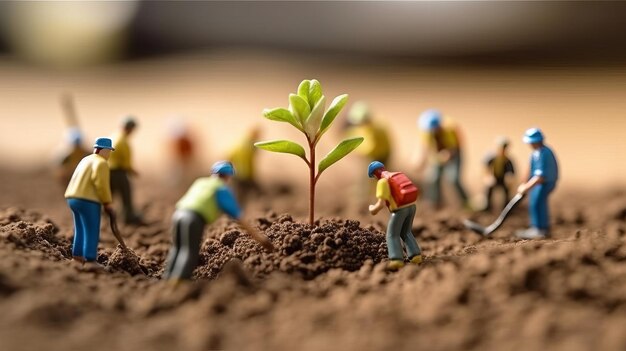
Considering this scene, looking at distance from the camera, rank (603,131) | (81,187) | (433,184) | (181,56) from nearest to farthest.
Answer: (81,187) < (433,184) < (603,131) < (181,56)

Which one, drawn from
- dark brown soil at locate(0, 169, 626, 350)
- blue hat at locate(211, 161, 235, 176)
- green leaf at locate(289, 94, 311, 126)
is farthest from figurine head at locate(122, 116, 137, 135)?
blue hat at locate(211, 161, 235, 176)

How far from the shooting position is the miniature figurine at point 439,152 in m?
11.1

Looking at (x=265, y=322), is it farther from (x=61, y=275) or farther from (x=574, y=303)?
(x=574, y=303)

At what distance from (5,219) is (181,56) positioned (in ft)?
67.9

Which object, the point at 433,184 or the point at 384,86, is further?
the point at 384,86

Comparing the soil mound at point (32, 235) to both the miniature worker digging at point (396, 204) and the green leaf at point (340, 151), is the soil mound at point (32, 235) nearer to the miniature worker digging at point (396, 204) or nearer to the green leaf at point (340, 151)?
the green leaf at point (340, 151)

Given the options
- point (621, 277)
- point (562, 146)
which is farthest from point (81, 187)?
point (562, 146)

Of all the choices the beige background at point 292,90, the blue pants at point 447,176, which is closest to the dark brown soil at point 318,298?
the blue pants at point 447,176

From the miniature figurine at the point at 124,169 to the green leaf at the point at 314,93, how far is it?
3.25 metres

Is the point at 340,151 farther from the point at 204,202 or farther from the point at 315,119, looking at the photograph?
the point at 204,202

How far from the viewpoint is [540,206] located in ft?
27.6

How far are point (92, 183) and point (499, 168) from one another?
5176mm

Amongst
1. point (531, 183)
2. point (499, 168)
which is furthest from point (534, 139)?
point (499, 168)

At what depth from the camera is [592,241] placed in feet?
22.5
